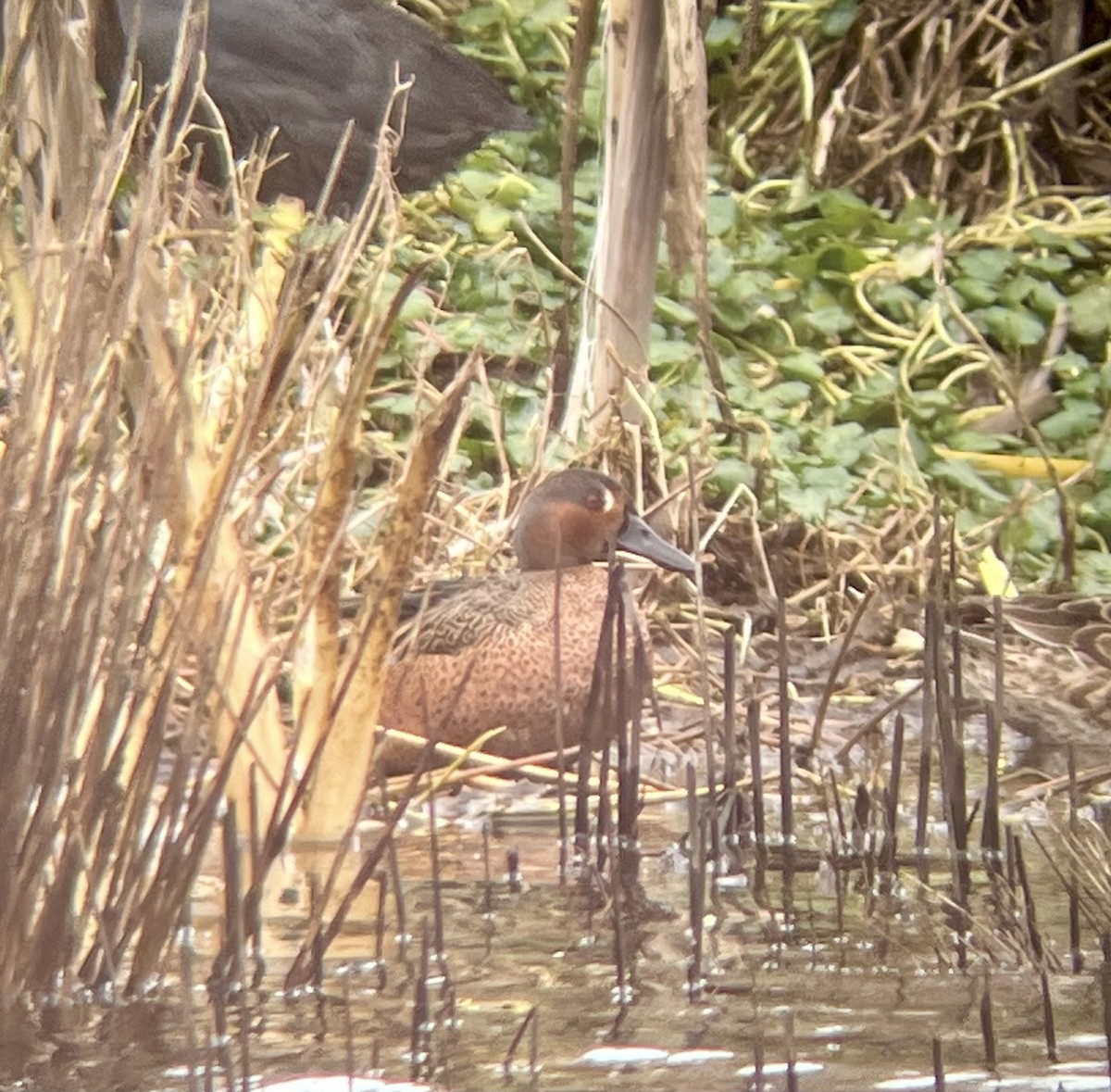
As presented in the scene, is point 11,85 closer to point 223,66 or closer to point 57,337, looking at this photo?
point 57,337

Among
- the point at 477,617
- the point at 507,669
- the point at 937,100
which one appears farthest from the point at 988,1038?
the point at 937,100

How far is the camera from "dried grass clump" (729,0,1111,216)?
7.61m

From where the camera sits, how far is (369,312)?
8.40 ft

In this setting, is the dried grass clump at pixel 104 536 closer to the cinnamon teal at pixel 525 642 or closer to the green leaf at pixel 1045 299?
the cinnamon teal at pixel 525 642

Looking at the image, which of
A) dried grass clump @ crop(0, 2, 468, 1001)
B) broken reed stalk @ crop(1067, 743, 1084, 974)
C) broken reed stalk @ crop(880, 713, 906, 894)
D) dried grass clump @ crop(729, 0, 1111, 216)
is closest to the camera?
dried grass clump @ crop(0, 2, 468, 1001)

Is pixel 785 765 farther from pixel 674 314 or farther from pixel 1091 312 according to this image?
pixel 1091 312

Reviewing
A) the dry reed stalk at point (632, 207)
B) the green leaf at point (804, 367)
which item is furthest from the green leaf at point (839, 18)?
the dry reed stalk at point (632, 207)

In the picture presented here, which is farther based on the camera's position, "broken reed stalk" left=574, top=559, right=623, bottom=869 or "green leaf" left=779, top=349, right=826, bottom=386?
"green leaf" left=779, top=349, right=826, bottom=386

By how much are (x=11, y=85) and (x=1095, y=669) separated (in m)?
2.92

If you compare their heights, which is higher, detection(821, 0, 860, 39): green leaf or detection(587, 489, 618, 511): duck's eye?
detection(821, 0, 860, 39): green leaf

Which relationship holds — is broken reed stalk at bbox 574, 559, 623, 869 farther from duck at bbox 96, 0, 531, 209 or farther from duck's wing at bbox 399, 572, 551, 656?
duck at bbox 96, 0, 531, 209

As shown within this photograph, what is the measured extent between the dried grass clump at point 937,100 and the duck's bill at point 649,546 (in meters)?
3.46

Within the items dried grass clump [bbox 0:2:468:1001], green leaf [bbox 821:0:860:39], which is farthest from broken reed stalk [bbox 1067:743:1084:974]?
green leaf [bbox 821:0:860:39]

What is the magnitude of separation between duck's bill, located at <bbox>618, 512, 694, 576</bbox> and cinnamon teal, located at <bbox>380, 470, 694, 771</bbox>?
0.04 meters
